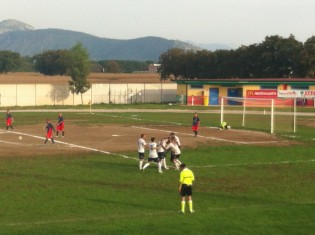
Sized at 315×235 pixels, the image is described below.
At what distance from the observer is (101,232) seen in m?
19.7

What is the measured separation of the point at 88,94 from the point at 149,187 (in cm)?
7831

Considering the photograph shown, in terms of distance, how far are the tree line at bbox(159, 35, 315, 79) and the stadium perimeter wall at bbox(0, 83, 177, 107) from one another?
13.0 metres

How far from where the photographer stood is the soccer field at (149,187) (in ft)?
68.8

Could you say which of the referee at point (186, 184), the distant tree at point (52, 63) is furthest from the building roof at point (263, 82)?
the distant tree at point (52, 63)

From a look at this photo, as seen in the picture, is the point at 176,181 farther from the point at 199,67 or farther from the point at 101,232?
the point at 199,67

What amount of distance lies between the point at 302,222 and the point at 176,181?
8834mm

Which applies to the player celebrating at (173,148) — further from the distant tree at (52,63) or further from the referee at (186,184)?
the distant tree at (52,63)

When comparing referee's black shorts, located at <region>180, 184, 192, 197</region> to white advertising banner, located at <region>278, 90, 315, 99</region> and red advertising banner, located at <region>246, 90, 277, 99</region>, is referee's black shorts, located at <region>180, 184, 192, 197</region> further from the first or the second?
red advertising banner, located at <region>246, 90, 277, 99</region>

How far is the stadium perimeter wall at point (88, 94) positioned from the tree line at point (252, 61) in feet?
42.7

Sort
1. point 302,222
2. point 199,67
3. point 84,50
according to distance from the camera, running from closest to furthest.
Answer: point 302,222 → point 84,50 → point 199,67

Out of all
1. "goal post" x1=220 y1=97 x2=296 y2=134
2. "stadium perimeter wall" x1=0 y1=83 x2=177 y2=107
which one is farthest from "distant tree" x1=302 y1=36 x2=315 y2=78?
"stadium perimeter wall" x1=0 y1=83 x2=177 y2=107

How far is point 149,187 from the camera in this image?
27.7 m

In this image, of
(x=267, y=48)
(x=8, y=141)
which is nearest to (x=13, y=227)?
(x=8, y=141)

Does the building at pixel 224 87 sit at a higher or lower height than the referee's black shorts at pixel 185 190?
higher
